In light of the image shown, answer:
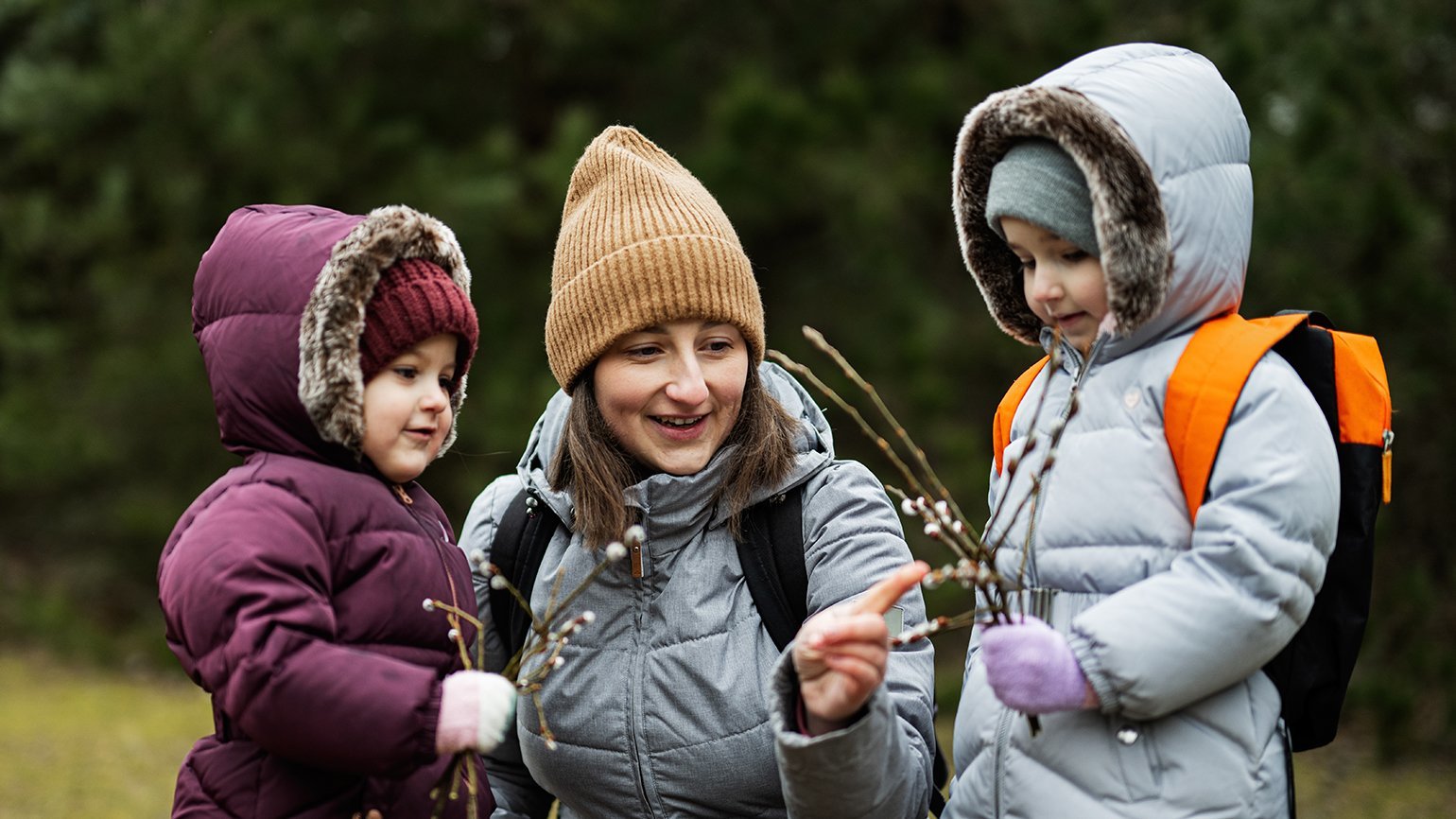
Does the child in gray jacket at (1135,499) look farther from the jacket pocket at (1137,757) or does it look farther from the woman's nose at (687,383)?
the woman's nose at (687,383)

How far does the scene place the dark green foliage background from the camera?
22.0ft

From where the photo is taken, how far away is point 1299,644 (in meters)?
2.03

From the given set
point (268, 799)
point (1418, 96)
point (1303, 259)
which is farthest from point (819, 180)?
point (268, 799)

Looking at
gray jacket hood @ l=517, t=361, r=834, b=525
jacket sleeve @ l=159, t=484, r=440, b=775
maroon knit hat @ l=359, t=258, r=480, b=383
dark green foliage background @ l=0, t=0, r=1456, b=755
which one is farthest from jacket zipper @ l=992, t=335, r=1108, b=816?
dark green foliage background @ l=0, t=0, r=1456, b=755

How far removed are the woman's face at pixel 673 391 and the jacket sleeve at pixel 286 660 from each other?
72 cm

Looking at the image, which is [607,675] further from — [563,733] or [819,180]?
[819,180]

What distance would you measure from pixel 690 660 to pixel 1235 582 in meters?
0.96

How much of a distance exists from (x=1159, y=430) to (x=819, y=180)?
17.3 feet

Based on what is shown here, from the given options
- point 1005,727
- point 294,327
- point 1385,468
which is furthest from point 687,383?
point 1385,468

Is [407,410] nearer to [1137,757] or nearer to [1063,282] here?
[1063,282]

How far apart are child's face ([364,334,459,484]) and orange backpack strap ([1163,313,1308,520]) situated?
3.58 ft

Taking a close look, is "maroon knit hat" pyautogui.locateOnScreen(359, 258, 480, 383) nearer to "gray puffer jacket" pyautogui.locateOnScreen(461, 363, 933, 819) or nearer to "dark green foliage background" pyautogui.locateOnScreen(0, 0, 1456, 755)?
"gray puffer jacket" pyautogui.locateOnScreen(461, 363, 933, 819)

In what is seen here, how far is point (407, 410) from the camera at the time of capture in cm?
226

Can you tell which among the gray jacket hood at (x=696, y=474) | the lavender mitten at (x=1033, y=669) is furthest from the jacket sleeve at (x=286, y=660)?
the lavender mitten at (x=1033, y=669)
